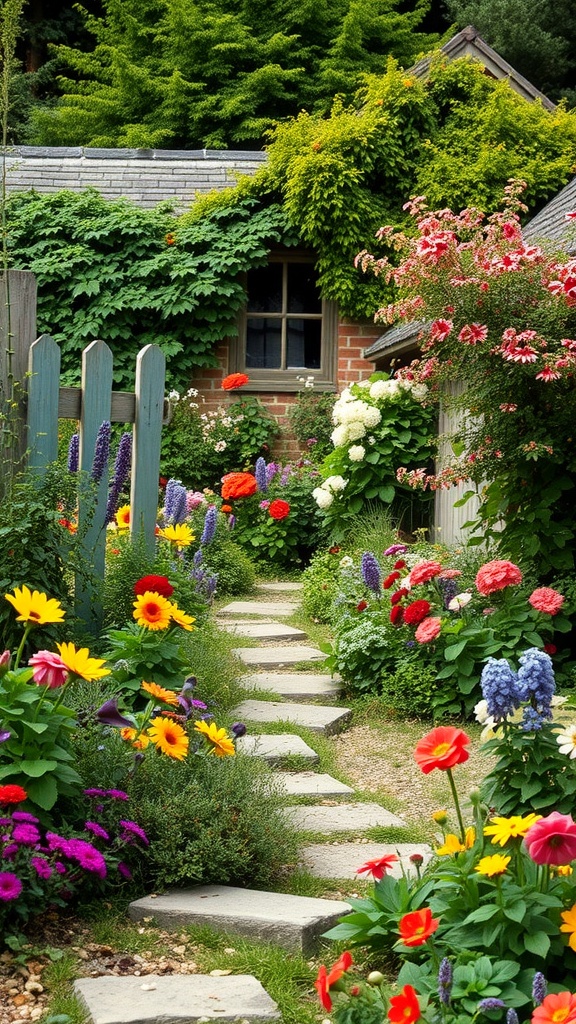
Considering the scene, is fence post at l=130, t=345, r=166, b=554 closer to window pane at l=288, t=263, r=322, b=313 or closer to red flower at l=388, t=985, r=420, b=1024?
red flower at l=388, t=985, r=420, b=1024

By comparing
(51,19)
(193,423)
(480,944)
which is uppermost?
(51,19)

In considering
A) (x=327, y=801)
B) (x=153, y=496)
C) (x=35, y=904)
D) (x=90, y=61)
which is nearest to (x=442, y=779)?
(x=327, y=801)

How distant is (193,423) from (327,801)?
7315 mm

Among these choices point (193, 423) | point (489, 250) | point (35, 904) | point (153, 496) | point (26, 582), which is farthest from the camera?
point (193, 423)

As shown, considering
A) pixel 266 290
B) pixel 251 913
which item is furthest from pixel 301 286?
pixel 251 913

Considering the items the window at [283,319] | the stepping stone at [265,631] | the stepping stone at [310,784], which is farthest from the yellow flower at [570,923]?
the window at [283,319]

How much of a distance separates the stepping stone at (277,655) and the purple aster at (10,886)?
346 cm

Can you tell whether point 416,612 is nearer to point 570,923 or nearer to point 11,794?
point 11,794

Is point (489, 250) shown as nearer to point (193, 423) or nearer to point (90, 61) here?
point (193, 423)

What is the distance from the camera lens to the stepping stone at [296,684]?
5.43 meters

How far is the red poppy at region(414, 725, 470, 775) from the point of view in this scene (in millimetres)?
2229

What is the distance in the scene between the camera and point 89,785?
2.98m

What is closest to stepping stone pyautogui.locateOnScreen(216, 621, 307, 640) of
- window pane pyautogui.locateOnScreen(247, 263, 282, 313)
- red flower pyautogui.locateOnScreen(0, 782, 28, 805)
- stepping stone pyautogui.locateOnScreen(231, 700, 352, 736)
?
stepping stone pyautogui.locateOnScreen(231, 700, 352, 736)

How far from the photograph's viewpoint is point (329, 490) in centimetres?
856
